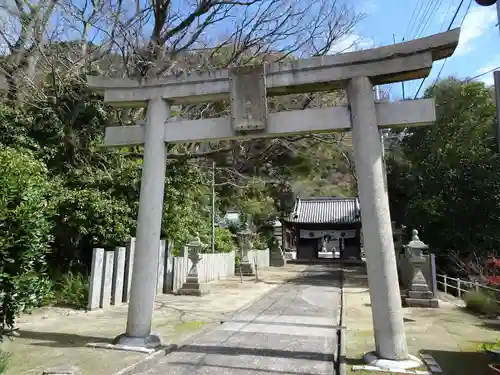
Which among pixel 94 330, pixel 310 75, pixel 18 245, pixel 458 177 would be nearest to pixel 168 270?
pixel 94 330

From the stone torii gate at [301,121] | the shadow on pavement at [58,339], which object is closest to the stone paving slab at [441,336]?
the stone torii gate at [301,121]

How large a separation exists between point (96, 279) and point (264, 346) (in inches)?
230

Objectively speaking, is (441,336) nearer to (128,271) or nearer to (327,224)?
(128,271)

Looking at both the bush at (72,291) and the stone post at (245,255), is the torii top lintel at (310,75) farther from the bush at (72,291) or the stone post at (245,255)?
the stone post at (245,255)

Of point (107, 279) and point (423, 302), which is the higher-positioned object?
point (107, 279)

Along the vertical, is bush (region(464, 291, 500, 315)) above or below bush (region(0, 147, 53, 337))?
below

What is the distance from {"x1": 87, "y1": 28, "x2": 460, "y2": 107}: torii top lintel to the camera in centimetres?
591

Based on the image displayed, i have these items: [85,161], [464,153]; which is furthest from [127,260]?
[464,153]

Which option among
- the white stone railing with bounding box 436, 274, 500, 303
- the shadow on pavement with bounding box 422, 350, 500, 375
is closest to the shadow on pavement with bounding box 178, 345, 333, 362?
the shadow on pavement with bounding box 422, 350, 500, 375

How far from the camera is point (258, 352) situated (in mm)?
6605

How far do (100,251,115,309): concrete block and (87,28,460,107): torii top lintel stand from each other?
5.52 meters

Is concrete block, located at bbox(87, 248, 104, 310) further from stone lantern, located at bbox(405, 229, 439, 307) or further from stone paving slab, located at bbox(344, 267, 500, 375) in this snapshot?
stone lantern, located at bbox(405, 229, 439, 307)

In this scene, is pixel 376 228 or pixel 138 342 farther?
pixel 138 342

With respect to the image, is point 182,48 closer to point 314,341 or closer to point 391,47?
point 391,47
